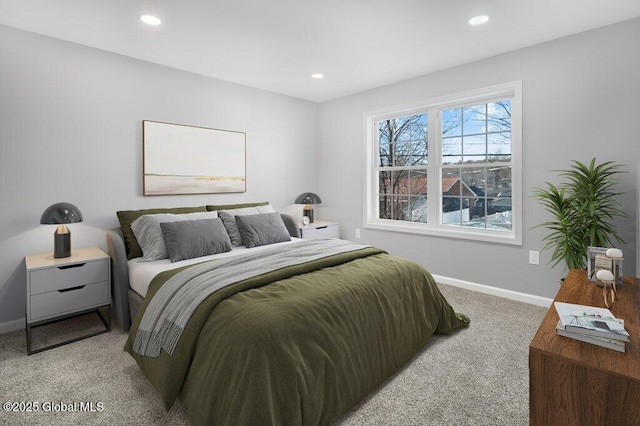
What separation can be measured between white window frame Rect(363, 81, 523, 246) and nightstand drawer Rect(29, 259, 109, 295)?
9.98 ft

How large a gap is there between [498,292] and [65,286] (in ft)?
12.6

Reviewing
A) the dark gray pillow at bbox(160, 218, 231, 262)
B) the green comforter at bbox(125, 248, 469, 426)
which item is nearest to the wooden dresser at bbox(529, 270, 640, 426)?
the green comforter at bbox(125, 248, 469, 426)

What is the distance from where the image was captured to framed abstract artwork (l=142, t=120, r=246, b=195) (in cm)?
349

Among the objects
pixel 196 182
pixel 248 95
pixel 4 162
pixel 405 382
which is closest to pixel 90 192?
pixel 4 162

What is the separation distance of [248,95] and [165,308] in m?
3.07

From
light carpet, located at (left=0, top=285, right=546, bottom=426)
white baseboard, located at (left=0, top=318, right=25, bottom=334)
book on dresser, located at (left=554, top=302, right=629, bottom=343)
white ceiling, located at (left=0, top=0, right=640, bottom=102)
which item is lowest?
light carpet, located at (left=0, top=285, right=546, bottom=426)

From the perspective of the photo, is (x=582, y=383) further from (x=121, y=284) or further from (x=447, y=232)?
(x=121, y=284)

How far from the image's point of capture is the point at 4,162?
107 inches

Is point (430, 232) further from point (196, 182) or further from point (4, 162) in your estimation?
point (4, 162)

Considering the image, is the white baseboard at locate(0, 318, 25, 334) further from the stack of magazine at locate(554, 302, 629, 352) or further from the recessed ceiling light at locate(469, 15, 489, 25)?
the recessed ceiling light at locate(469, 15, 489, 25)

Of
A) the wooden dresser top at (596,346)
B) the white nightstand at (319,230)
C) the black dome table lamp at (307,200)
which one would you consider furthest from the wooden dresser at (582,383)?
the black dome table lamp at (307,200)

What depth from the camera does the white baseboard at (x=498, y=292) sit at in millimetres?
3236

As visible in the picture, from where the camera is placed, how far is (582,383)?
1195mm

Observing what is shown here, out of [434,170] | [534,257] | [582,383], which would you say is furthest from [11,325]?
[534,257]
